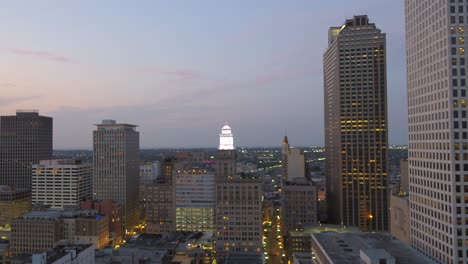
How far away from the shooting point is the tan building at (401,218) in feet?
447

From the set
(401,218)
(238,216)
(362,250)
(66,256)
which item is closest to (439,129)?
Result: (362,250)

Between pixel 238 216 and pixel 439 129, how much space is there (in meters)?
101

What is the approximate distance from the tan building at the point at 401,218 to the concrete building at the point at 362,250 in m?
9.29

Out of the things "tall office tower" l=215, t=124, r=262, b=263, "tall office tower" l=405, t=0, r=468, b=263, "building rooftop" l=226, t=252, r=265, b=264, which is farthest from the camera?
"tall office tower" l=215, t=124, r=262, b=263

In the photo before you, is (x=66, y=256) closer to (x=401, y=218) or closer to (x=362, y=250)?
(x=362, y=250)

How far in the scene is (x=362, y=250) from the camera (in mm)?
100438

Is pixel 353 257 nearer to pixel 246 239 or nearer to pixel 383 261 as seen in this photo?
pixel 383 261

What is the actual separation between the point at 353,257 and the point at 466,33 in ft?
176

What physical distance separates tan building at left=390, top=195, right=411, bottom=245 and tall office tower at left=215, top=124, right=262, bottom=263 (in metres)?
56.2

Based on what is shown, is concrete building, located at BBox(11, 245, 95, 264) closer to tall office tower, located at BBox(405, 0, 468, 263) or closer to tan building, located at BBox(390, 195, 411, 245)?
tall office tower, located at BBox(405, 0, 468, 263)

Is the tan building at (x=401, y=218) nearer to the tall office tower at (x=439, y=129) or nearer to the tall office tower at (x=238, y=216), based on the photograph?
the tall office tower at (x=439, y=129)

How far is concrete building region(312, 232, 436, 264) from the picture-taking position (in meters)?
96.1

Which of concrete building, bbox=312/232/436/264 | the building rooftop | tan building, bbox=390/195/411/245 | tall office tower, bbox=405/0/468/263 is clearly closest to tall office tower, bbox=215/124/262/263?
the building rooftop

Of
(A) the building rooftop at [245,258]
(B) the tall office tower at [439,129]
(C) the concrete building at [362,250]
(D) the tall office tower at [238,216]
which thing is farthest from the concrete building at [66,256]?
(B) the tall office tower at [439,129]
